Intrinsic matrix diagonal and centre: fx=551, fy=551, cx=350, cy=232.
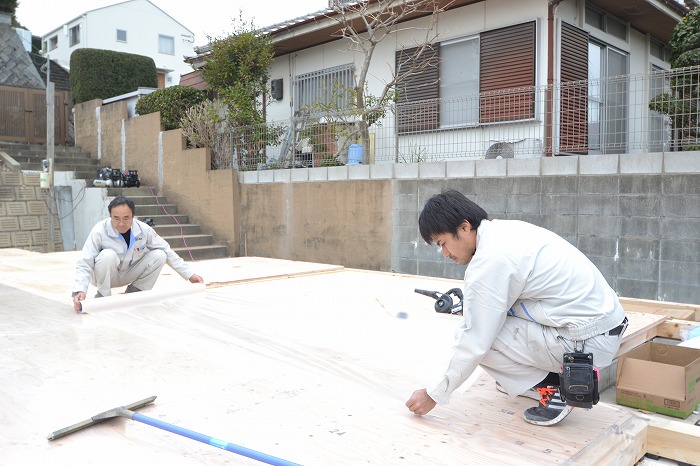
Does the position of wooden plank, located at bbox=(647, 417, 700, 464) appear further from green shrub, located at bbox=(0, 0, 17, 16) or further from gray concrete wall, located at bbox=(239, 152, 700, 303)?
green shrub, located at bbox=(0, 0, 17, 16)

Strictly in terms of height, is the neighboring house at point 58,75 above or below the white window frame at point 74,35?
below

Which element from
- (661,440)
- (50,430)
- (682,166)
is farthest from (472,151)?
(50,430)

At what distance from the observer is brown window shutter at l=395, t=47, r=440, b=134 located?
6.24m

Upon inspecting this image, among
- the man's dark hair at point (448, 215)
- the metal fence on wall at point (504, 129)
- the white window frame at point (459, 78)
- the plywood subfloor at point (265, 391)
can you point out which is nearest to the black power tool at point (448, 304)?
the plywood subfloor at point (265, 391)

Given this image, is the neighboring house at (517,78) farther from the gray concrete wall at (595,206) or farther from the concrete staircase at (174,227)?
the concrete staircase at (174,227)

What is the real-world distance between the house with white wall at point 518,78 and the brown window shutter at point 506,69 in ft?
0.04

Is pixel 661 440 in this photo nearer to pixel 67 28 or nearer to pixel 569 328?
pixel 569 328

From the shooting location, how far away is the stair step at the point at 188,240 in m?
6.98

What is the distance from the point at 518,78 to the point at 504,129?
2.20ft

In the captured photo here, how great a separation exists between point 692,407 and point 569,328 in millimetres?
797

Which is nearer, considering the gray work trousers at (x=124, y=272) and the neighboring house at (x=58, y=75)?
the gray work trousers at (x=124, y=272)

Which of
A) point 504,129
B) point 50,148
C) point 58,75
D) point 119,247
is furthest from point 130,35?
point 119,247

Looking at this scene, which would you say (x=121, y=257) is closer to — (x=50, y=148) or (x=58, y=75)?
(x=50, y=148)

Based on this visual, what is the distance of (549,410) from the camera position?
1660mm
